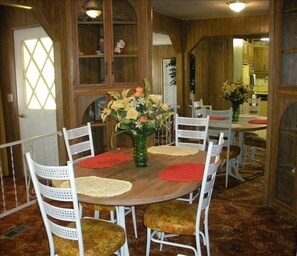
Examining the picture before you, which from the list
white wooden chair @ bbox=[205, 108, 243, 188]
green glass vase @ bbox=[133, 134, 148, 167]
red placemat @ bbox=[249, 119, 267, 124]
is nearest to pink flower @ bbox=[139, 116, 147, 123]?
green glass vase @ bbox=[133, 134, 148, 167]

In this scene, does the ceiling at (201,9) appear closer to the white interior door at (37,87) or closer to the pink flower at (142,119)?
the white interior door at (37,87)

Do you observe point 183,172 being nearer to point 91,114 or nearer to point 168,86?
point 91,114

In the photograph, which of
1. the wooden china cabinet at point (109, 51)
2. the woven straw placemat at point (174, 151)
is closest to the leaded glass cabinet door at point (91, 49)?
the wooden china cabinet at point (109, 51)

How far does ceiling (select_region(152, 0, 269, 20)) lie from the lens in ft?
16.9

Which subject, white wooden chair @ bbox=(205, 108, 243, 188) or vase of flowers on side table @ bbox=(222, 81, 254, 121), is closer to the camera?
white wooden chair @ bbox=(205, 108, 243, 188)

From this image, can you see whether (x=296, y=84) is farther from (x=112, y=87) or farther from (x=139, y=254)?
(x=139, y=254)

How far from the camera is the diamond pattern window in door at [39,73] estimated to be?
4828 millimetres

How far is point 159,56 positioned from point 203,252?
787cm

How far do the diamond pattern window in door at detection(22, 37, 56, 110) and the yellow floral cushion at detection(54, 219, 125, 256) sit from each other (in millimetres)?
2954

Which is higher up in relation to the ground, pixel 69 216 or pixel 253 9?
pixel 253 9

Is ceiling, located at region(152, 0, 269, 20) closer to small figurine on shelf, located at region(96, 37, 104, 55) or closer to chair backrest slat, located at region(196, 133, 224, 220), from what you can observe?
small figurine on shelf, located at region(96, 37, 104, 55)

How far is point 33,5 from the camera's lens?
373 centimetres

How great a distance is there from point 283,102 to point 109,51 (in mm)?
1892

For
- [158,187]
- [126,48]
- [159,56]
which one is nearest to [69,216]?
[158,187]
